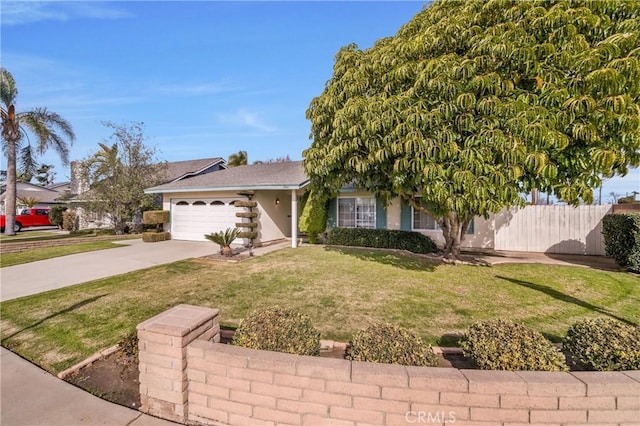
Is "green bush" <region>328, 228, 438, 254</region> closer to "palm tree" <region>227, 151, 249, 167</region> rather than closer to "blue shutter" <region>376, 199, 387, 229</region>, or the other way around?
"blue shutter" <region>376, 199, 387, 229</region>

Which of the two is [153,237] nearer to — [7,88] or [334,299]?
[334,299]

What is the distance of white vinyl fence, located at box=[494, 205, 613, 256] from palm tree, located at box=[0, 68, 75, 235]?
25.4 metres

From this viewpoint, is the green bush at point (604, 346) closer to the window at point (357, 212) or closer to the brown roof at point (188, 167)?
the window at point (357, 212)

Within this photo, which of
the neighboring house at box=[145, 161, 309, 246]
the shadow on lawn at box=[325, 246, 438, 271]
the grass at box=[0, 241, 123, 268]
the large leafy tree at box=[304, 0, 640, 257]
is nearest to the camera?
the large leafy tree at box=[304, 0, 640, 257]

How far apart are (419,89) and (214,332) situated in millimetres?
5943

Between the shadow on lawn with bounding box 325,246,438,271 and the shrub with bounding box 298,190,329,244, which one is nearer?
the shadow on lawn with bounding box 325,246,438,271

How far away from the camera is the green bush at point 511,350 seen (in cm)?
251

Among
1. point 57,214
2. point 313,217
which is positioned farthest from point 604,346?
point 57,214

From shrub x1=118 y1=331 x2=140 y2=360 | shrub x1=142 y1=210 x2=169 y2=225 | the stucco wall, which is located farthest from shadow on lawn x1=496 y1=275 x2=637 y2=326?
shrub x1=142 y1=210 x2=169 y2=225

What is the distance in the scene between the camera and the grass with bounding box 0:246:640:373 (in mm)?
4406

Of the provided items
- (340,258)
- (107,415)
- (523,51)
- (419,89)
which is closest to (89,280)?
(107,415)

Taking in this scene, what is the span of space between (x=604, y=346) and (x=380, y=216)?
10070 mm

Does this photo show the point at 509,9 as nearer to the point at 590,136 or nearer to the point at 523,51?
the point at 523,51

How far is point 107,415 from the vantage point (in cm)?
260
